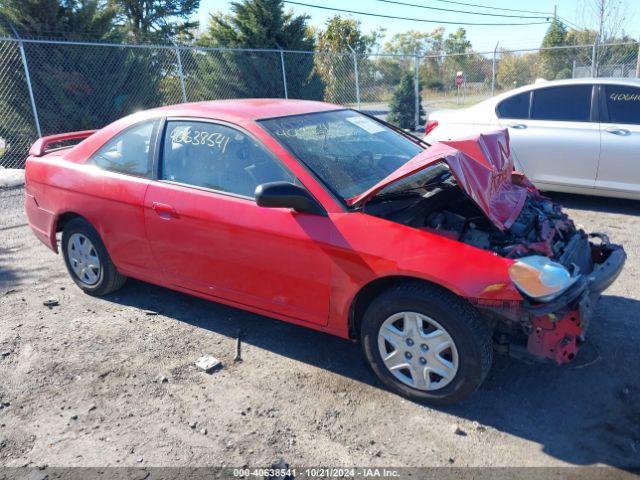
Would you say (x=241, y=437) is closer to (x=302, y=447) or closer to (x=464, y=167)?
(x=302, y=447)

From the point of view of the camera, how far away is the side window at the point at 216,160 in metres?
3.58

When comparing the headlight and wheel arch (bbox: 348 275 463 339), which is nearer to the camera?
the headlight

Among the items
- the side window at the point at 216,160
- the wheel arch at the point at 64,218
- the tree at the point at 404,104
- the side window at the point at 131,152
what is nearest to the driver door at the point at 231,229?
the side window at the point at 216,160

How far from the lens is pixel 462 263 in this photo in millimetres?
2910

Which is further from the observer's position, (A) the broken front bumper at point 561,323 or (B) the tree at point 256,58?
(B) the tree at point 256,58

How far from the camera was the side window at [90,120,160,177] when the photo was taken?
13.5ft

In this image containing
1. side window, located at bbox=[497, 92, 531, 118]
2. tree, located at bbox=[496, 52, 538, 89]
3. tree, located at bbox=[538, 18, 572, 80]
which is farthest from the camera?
tree, located at bbox=[496, 52, 538, 89]

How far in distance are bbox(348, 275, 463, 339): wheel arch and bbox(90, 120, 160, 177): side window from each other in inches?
72.8

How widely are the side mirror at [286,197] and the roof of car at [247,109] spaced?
0.80 m

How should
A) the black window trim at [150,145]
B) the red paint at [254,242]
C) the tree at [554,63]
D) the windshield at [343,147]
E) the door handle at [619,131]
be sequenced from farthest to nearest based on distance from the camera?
1. the tree at [554,63]
2. the door handle at [619,131]
3. the black window trim at [150,145]
4. the windshield at [343,147]
5. the red paint at [254,242]

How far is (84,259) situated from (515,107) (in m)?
5.41

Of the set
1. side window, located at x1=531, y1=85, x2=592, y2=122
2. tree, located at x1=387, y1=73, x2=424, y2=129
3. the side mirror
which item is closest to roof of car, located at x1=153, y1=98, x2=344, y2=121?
the side mirror

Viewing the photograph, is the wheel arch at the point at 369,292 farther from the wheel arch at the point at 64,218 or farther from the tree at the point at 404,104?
the tree at the point at 404,104

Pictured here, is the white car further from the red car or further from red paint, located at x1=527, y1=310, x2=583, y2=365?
red paint, located at x1=527, y1=310, x2=583, y2=365
